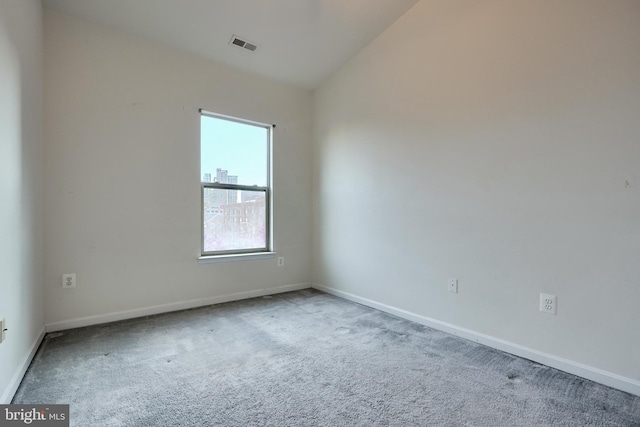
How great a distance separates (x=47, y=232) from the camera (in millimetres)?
2475

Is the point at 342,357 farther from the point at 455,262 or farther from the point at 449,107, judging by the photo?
the point at 449,107

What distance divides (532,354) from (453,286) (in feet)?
2.23

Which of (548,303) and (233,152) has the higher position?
(233,152)

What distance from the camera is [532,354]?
212cm

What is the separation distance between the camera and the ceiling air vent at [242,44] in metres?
3.01

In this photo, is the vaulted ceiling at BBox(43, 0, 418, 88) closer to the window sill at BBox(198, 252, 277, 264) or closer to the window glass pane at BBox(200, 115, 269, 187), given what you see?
the window glass pane at BBox(200, 115, 269, 187)

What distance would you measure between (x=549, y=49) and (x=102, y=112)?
3.49 m

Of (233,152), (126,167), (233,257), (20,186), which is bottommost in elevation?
(233,257)

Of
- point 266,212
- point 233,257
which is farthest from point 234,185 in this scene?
point 233,257

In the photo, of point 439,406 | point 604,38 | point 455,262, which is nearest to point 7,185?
point 439,406

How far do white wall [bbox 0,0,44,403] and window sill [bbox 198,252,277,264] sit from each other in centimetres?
129

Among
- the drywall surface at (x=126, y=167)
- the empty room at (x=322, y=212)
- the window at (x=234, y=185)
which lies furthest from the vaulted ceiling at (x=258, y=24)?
the window at (x=234, y=185)

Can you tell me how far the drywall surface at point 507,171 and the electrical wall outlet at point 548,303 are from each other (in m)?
0.03

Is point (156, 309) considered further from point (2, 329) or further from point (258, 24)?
point (258, 24)
